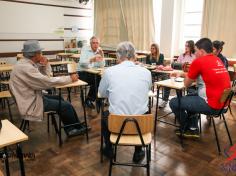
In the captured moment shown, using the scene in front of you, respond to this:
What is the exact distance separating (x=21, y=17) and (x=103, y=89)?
5.22 m

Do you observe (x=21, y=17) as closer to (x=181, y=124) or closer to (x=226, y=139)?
(x=181, y=124)

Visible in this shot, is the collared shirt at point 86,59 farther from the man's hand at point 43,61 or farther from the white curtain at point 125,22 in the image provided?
the white curtain at point 125,22

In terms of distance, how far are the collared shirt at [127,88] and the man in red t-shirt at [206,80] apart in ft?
2.42

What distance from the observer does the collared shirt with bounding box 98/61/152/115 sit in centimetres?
200

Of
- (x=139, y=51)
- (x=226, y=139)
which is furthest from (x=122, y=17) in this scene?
(x=226, y=139)

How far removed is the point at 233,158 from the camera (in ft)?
8.47

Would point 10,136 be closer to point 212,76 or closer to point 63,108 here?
point 63,108

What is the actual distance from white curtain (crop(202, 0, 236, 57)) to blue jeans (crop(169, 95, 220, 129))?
2923 millimetres

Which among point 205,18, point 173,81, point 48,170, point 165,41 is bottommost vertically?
point 48,170

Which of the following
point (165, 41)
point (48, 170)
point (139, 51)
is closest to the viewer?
point (48, 170)

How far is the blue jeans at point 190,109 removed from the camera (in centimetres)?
262

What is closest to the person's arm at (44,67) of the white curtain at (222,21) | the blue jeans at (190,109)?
the blue jeans at (190,109)

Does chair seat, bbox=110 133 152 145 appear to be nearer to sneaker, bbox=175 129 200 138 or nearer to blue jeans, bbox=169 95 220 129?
blue jeans, bbox=169 95 220 129

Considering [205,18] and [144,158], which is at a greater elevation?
[205,18]
